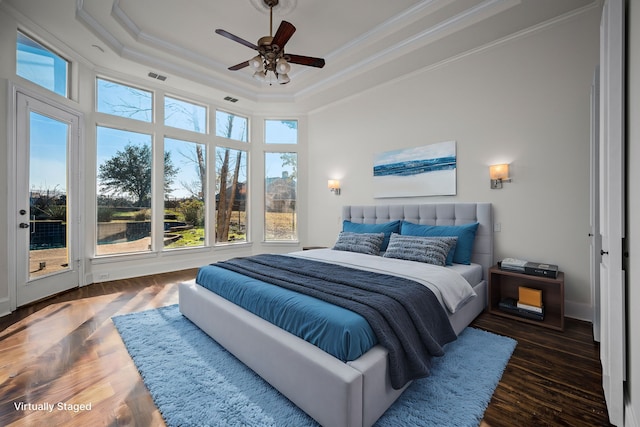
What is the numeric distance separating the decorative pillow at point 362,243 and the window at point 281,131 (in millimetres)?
2802

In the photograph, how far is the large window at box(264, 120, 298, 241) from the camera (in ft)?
19.0

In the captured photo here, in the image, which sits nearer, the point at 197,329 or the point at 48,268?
the point at 197,329

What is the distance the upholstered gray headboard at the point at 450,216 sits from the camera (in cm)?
327

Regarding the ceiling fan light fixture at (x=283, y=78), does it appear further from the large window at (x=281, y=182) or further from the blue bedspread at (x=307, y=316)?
the large window at (x=281, y=182)

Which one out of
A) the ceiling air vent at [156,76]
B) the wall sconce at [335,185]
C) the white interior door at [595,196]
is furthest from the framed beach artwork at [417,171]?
the ceiling air vent at [156,76]

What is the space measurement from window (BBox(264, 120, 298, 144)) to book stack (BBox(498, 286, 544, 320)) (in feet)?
14.8

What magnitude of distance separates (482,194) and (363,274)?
1980 millimetres

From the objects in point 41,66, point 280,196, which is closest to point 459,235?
point 280,196

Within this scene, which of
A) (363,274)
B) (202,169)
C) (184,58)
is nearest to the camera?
(363,274)

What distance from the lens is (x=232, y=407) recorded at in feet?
5.31

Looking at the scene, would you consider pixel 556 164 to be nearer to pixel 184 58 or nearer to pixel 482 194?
pixel 482 194

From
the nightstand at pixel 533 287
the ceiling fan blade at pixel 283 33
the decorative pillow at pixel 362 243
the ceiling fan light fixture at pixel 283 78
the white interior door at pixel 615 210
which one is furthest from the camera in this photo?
the decorative pillow at pixel 362 243

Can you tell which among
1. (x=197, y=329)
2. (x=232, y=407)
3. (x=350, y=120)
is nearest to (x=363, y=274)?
(x=232, y=407)

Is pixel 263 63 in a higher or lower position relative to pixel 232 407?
higher
